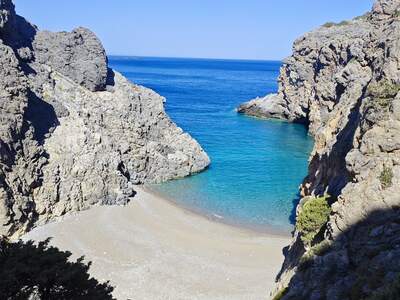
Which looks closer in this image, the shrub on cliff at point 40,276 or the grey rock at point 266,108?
the shrub on cliff at point 40,276

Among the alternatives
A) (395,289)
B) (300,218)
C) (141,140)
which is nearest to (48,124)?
(141,140)

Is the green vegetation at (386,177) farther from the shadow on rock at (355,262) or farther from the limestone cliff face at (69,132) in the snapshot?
the limestone cliff face at (69,132)

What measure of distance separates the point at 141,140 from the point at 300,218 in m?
32.5

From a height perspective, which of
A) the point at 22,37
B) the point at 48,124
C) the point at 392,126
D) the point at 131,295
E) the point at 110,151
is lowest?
the point at 131,295

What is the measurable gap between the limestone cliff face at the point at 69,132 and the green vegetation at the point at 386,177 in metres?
26.8

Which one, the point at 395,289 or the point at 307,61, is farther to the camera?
the point at 307,61

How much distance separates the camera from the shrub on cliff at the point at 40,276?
1319 cm

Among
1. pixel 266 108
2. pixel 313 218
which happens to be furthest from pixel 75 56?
pixel 266 108

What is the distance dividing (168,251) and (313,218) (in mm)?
13538

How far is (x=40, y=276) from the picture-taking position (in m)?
13.5

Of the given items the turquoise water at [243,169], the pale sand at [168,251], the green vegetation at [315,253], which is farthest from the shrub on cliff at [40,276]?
the turquoise water at [243,169]

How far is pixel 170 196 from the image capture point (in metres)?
47.1

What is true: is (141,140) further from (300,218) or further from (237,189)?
(300,218)

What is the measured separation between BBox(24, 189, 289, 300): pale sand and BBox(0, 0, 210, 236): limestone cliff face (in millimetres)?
2384
